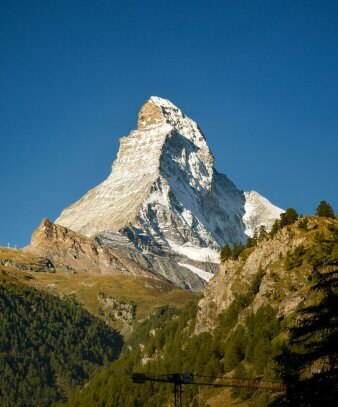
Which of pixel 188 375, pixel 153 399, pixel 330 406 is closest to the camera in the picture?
pixel 330 406

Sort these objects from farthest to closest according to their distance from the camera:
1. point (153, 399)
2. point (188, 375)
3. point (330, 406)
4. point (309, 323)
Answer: point (153, 399), point (188, 375), point (309, 323), point (330, 406)

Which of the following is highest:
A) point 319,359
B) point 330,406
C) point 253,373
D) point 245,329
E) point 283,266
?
point 283,266

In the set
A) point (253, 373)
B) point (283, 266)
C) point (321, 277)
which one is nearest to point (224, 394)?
point (253, 373)

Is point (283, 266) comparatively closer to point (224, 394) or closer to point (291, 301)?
point (291, 301)

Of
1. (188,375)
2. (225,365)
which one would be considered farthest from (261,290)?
(188,375)

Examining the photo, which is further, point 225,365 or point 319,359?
point 225,365

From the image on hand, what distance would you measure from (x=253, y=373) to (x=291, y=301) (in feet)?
73.9

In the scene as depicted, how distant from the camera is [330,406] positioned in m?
31.7

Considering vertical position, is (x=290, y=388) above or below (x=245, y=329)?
below

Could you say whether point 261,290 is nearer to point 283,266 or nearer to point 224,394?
point 283,266

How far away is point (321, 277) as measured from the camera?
35.4 metres

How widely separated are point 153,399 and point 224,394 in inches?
1715

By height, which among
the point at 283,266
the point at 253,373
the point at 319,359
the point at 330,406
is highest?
the point at 283,266

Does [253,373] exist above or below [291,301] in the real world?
below
